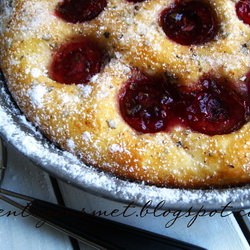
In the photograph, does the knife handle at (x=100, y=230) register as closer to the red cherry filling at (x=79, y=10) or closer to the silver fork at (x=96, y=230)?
the silver fork at (x=96, y=230)

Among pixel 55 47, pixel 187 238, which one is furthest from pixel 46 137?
pixel 187 238

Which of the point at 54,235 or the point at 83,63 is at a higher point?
the point at 83,63

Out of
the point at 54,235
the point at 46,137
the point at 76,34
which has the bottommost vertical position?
the point at 54,235

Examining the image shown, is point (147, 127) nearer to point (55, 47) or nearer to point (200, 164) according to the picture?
point (200, 164)

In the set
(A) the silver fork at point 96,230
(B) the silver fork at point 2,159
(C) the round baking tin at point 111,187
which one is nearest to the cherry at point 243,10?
(C) the round baking tin at point 111,187

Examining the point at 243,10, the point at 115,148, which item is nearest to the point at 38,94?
the point at 115,148

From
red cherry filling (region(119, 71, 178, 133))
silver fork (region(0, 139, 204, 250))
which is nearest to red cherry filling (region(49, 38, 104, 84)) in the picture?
red cherry filling (region(119, 71, 178, 133))

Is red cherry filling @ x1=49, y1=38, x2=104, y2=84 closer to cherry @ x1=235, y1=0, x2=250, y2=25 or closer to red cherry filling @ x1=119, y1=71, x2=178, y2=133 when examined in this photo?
red cherry filling @ x1=119, y1=71, x2=178, y2=133

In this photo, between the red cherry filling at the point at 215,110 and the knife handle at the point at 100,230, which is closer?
the red cherry filling at the point at 215,110
